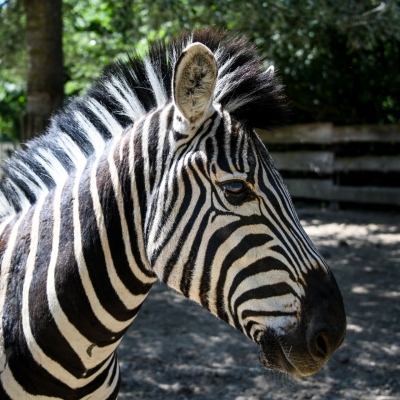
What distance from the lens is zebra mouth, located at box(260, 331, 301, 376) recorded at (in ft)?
6.35

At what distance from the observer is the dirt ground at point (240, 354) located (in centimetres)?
448

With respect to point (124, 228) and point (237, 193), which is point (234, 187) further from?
point (124, 228)

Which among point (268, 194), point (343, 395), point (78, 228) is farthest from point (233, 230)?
Result: point (343, 395)

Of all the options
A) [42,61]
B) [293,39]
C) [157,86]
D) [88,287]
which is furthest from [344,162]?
[88,287]

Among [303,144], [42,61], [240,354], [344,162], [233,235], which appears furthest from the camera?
[303,144]

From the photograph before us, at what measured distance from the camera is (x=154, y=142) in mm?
Result: 2184

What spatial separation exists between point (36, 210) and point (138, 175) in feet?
1.64

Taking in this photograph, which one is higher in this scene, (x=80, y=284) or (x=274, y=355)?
(x=80, y=284)

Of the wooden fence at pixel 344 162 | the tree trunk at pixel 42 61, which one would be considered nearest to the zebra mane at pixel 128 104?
the tree trunk at pixel 42 61

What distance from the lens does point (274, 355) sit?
195cm

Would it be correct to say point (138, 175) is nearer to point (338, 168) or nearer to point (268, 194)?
point (268, 194)

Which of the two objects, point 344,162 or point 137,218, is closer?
point 137,218

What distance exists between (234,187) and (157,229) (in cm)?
33

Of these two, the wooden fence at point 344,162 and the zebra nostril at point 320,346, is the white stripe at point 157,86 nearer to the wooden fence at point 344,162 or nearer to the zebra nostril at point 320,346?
the zebra nostril at point 320,346
